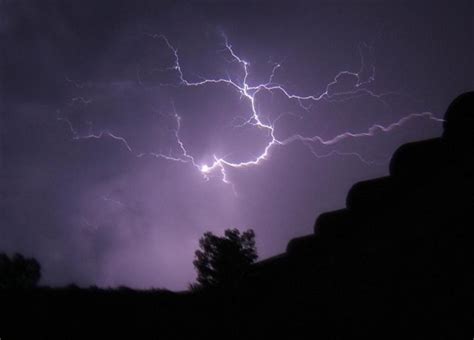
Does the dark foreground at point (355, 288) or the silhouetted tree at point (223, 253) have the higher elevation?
the silhouetted tree at point (223, 253)

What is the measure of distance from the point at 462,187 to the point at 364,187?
46cm

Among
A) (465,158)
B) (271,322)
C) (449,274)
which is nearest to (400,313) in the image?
(449,274)

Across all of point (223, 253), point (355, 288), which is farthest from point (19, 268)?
point (355, 288)

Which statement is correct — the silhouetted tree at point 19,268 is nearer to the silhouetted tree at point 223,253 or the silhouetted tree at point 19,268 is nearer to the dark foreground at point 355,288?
the silhouetted tree at point 223,253

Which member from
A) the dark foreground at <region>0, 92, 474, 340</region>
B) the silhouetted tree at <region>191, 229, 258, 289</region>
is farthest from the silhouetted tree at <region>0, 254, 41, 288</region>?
the dark foreground at <region>0, 92, 474, 340</region>

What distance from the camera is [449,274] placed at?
1.53m

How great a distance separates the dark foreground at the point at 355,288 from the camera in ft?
4.93

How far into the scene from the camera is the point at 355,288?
2107 millimetres

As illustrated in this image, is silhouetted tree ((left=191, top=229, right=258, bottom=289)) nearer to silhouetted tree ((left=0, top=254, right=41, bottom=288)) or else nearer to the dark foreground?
silhouetted tree ((left=0, top=254, right=41, bottom=288))

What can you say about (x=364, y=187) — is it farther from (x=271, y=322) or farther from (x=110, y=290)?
(x=110, y=290)

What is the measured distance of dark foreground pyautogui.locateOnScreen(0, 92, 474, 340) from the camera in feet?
4.93

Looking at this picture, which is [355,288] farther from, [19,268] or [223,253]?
[19,268]

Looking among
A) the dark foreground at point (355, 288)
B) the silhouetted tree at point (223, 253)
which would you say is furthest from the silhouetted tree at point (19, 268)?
the dark foreground at point (355, 288)

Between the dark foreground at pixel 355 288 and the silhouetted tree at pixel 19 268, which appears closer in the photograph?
the dark foreground at pixel 355 288
